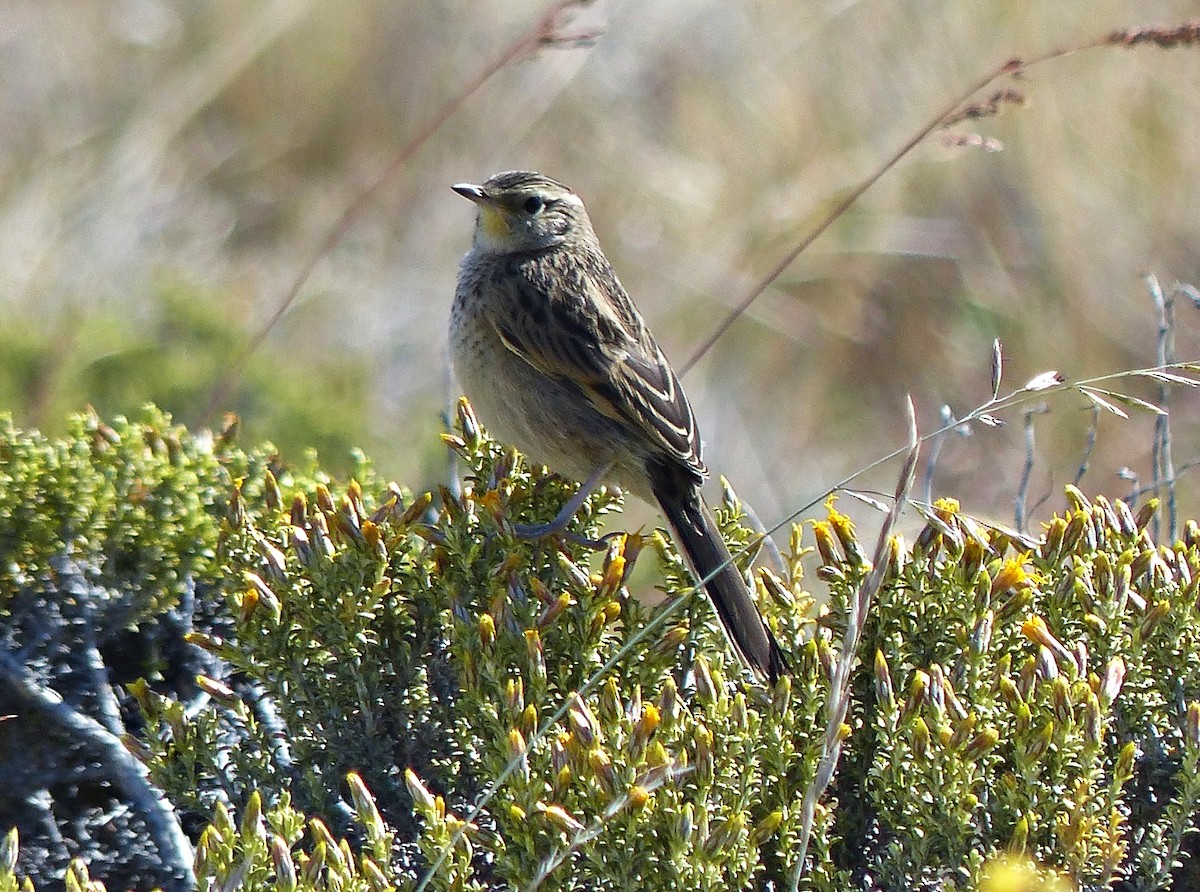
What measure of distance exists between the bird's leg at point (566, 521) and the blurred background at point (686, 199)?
9.26 ft

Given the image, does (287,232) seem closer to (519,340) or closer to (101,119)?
(101,119)

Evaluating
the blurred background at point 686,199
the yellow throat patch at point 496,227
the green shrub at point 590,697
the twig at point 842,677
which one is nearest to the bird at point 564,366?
the yellow throat patch at point 496,227

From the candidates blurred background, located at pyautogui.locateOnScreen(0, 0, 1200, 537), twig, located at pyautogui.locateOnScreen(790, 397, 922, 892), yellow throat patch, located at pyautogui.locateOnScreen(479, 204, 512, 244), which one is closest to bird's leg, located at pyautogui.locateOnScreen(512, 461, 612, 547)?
twig, located at pyautogui.locateOnScreen(790, 397, 922, 892)

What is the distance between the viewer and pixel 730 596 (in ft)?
10.2

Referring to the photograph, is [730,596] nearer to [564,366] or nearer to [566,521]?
[566,521]

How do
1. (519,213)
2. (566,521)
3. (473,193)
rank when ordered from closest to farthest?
(566,521) < (473,193) < (519,213)

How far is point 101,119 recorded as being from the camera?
1079 cm

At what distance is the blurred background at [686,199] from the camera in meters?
8.66

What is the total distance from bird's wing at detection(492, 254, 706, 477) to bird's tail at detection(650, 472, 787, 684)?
49 centimetres

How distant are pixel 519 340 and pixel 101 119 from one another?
7.51 metres

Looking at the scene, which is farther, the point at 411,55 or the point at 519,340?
the point at 411,55

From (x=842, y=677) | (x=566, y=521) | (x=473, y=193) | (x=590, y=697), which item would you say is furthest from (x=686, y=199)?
(x=842, y=677)

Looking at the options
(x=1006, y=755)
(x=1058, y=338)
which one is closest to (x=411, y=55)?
(x=1058, y=338)

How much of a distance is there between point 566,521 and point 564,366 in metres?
0.92
